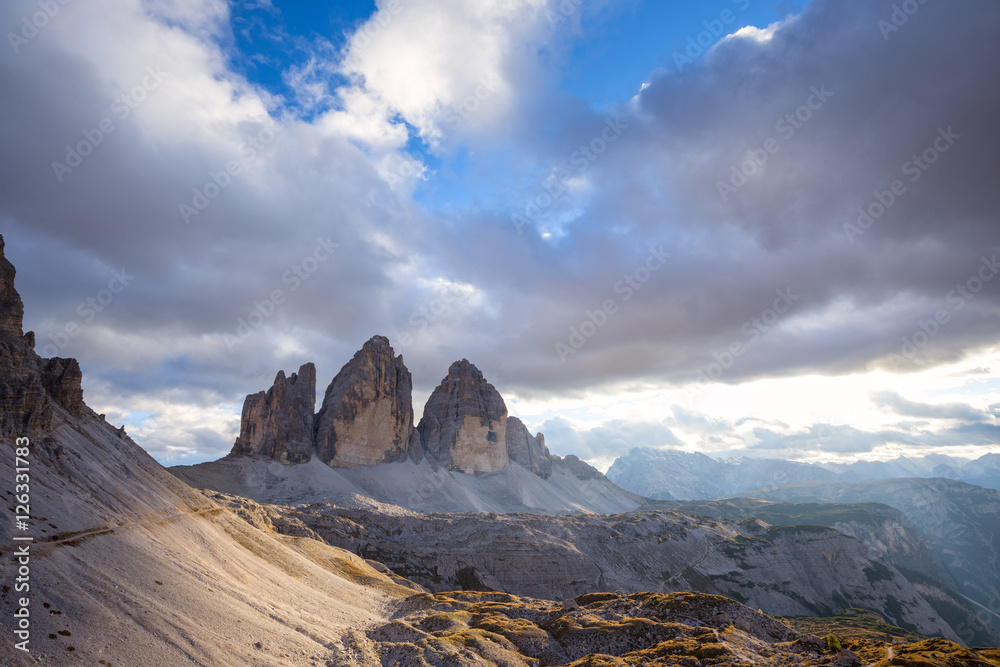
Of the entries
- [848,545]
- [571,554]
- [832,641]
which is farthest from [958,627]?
[832,641]

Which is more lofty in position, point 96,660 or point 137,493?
point 137,493

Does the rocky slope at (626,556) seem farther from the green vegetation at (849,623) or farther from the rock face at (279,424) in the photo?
the rock face at (279,424)

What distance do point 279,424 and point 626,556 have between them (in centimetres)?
12192

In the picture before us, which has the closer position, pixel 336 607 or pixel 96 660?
pixel 96 660

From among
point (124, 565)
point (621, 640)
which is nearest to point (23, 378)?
point (124, 565)

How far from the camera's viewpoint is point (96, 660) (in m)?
26.3

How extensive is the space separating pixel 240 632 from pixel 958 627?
816 ft

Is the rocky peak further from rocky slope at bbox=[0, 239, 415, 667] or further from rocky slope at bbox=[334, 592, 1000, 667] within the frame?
rocky slope at bbox=[334, 592, 1000, 667]

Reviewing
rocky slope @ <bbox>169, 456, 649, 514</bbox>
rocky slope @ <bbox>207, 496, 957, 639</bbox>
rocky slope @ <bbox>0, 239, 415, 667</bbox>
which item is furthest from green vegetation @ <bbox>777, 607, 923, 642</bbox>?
rocky slope @ <bbox>169, 456, 649, 514</bbox>

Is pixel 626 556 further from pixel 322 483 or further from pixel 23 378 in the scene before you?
pixel 23 378

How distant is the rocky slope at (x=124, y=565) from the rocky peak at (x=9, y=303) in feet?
0.44

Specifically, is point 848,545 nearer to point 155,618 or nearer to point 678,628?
point 678,628

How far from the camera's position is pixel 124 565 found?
36094 mm

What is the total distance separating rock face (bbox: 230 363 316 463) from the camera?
178m
